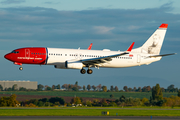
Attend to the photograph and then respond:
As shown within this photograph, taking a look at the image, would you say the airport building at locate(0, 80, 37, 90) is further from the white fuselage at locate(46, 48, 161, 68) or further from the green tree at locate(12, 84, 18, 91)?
the white fuselage at locate(46, 48, 161, 68)

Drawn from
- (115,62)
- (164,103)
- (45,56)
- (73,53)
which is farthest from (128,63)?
(164,103)

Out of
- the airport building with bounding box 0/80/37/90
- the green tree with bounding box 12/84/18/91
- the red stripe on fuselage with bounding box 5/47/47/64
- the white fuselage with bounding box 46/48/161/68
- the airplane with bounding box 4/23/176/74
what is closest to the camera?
the red stripe on fuselage with bounding box 5/47/47/64

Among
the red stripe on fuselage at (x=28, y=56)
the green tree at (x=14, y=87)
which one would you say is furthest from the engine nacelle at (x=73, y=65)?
the green tree at (x=14, y=87)

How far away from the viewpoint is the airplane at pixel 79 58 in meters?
66.6

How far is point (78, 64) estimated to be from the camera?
225 ft

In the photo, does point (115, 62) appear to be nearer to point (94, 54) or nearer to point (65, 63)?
point (94, 54)

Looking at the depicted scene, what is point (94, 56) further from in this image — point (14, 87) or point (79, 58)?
point (14, 87)

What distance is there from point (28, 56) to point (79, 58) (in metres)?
10.9

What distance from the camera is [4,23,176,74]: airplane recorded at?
66.6 metres

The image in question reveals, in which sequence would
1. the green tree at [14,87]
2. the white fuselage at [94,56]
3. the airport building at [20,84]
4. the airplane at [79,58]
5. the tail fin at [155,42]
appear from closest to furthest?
the airplane at [79,58] < the white fuselage at [94,56] < the tail fin at [155,42] < the green tree at [14,87] < the airport building at [20,84]

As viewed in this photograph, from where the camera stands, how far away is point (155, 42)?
81.0 metres

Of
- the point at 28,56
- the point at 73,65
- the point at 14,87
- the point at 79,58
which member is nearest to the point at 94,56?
the point at 79,58

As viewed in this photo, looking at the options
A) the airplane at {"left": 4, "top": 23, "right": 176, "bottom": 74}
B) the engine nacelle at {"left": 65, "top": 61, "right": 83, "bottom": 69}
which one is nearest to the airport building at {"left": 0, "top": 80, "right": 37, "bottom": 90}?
the airplane at {"left": 4, "top": 23, "right": 176, "bottom": 74}

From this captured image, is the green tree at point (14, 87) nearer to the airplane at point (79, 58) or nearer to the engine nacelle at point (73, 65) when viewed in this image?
the airplane at point (79, 58)
